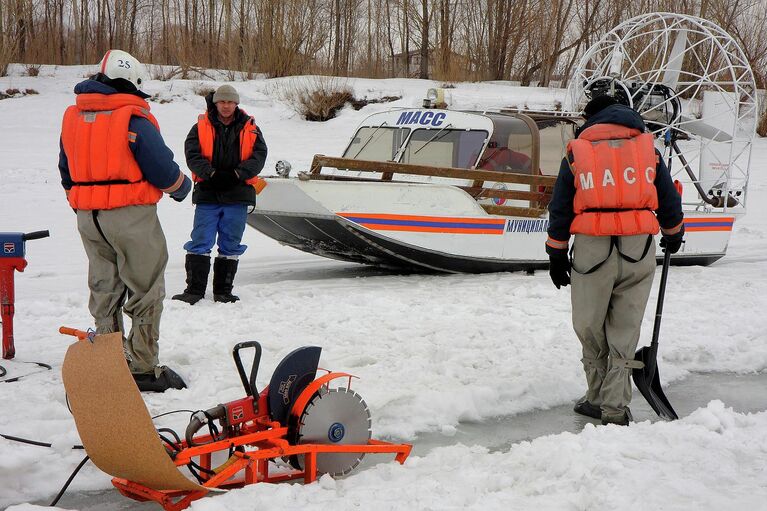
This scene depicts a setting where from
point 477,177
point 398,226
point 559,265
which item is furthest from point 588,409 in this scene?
point 477,177

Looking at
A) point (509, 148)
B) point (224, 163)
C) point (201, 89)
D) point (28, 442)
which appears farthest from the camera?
point (201, 89)

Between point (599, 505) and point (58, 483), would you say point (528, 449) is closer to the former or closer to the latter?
point (599, 505)

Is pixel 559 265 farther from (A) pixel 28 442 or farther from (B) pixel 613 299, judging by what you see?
(A) pixel 28 442

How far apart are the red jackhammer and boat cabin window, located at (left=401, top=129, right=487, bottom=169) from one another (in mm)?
4495

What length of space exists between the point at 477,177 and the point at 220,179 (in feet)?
8.45

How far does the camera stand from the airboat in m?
7.51

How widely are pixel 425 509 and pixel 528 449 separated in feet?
2.30

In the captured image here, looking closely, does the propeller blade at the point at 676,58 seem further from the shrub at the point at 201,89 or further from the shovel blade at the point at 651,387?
the shrub at the point at 201,89

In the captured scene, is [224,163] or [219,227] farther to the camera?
[219,227]

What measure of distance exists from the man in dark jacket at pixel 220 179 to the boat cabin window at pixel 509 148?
104 inches

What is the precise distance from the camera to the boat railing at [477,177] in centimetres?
802

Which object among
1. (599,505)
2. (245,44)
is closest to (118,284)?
(599,505)

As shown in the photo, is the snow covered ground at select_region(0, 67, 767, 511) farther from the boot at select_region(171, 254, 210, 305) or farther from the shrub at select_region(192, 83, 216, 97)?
the shrub at select_region(192, 83, 216, 97)

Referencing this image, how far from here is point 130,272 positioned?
176 inches
